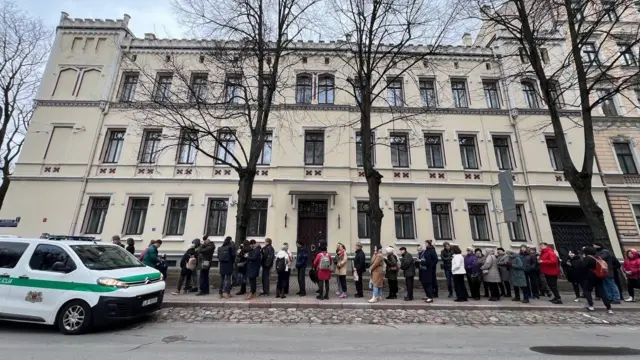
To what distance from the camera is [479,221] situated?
51.7 ft

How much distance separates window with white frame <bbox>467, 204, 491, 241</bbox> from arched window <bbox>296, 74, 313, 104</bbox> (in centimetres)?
1151

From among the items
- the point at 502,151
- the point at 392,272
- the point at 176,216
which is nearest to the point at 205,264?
the point at 392,272

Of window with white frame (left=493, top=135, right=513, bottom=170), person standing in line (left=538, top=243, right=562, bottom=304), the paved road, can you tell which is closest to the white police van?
the paved road

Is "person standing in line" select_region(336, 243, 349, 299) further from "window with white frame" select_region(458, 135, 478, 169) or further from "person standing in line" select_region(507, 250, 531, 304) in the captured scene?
"window with white frame" select_region(458, 135, 478, 169)

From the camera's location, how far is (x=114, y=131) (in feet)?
55.7

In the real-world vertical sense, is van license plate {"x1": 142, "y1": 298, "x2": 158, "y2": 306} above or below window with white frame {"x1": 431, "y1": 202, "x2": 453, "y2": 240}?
below

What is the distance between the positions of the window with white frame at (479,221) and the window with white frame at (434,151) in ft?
9.80

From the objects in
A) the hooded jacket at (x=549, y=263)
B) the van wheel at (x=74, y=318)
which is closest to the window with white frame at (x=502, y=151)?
the hooded jacket at (x=549, y=263)

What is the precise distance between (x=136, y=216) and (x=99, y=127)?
5.93m

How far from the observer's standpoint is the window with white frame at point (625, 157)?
1639 centimetres

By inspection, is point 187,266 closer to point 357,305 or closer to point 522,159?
point 357,305

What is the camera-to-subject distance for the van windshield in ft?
20.1

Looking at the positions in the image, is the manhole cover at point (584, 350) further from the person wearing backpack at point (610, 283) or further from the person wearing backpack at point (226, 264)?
the person wearing backpack at point (226, 264)

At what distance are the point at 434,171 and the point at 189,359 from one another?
15.0 meters
